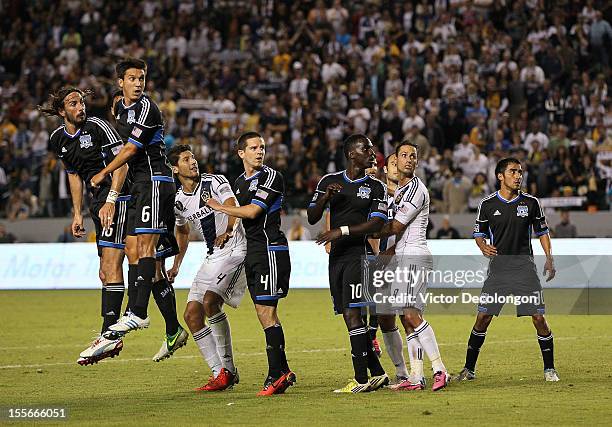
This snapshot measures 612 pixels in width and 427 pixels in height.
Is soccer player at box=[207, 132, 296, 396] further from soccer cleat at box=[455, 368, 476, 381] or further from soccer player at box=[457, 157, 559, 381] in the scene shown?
soccer player at box=[457, 157, 559, 381]

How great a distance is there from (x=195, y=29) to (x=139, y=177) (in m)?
23.4

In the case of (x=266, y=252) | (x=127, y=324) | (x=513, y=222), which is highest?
(x=513, y=222)

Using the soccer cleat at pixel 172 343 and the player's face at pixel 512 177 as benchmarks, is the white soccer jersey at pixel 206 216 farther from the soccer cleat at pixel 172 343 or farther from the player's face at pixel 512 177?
the player's face at pixel 512 177

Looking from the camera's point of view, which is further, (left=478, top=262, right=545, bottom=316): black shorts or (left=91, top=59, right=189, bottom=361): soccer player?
(left=478, top=262, right=545, bottom=316): black shorts

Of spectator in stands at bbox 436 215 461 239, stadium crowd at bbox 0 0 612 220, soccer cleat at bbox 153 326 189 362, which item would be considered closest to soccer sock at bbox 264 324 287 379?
soccer cleat at bbox 153 326 189 362

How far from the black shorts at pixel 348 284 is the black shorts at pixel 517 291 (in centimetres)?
158

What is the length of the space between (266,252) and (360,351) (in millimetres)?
1304

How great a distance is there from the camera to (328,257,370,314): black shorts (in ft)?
35.9

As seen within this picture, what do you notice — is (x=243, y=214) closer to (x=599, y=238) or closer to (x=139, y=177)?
(x=139, y=177)

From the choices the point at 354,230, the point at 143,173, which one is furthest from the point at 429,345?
the point at 143,173

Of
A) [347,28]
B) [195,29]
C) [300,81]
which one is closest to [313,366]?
[300,81]

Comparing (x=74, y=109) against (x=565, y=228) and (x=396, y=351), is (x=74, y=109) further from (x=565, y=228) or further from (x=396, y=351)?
(x=565, y=228)

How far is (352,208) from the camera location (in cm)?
1104

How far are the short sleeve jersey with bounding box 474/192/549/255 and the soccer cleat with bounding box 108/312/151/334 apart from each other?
12.0ft
